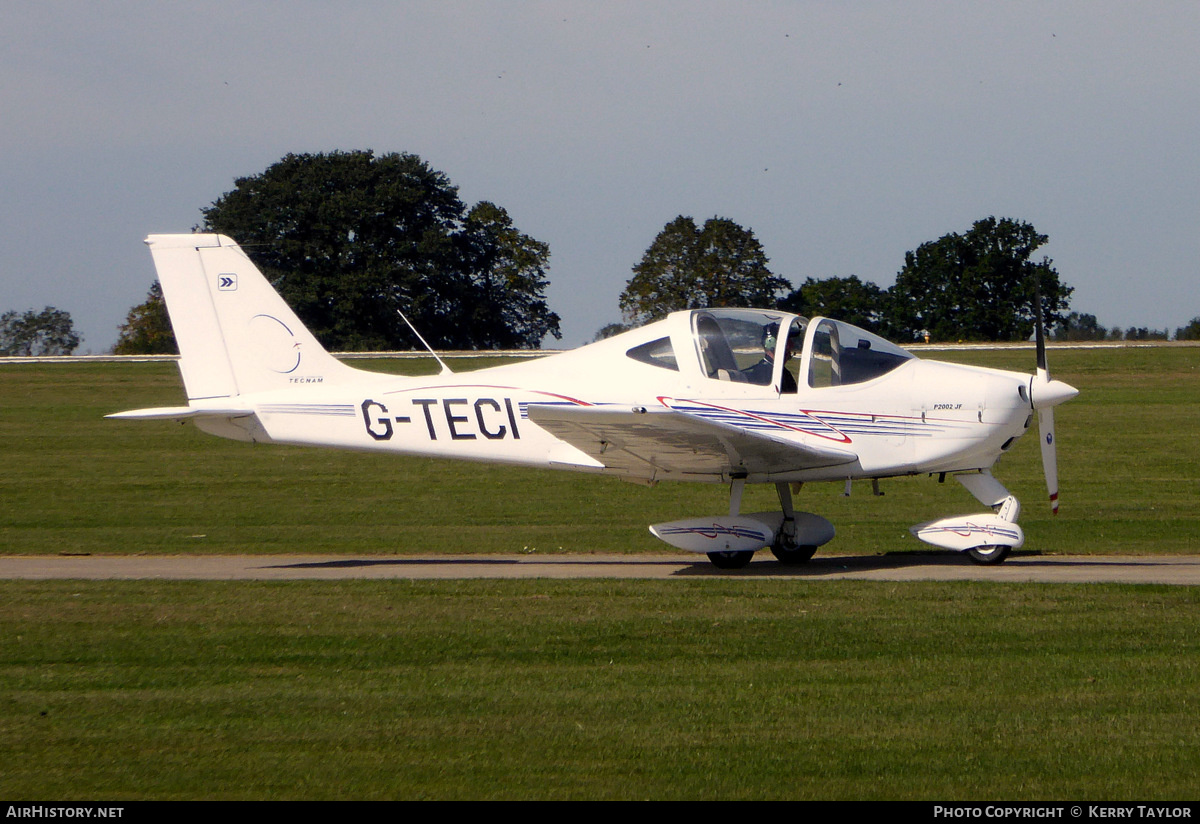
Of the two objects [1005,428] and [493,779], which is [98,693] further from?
[1005,428]

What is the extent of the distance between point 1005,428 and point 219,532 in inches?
380

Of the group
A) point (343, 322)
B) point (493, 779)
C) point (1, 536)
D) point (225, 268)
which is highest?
point (343, 322)

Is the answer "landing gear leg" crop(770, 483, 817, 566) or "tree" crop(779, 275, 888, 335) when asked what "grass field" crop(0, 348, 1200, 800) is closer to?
"landing gear leg" crop(770, 483, 817, 566)

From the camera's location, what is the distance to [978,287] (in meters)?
50.5

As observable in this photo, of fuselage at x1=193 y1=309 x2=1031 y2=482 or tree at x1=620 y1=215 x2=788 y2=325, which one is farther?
tree at x1=620 y1=215 x2=788 y2=325

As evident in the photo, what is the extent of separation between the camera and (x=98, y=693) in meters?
6.31

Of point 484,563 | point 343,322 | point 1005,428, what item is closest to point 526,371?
point 484,563

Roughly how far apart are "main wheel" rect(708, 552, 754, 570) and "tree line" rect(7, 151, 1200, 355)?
35926 millimetres

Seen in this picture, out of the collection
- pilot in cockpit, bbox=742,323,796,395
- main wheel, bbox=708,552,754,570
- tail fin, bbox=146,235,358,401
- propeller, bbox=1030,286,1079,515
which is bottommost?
main wheel, bbox=708,552,754,570

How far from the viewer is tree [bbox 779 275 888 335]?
48875 mm

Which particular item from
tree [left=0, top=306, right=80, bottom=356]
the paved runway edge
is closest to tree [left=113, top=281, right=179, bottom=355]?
tree [left=0, top=306, right=80, bottom=356]

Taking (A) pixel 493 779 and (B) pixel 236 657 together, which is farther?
(B) pixel 236 657

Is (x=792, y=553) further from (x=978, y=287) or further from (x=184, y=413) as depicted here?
(x=978, y=287)

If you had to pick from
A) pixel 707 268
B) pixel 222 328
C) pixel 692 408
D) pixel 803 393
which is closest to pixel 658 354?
pixel 692 408
